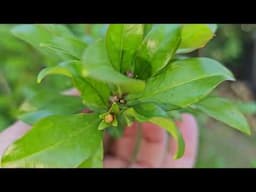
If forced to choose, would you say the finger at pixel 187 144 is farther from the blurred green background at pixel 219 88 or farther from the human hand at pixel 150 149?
the blurred green background at pixel 219 88

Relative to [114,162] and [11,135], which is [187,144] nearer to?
[114,162]

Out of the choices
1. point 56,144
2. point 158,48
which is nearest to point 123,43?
point 158,48

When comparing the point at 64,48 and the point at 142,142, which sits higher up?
the point at 64,48

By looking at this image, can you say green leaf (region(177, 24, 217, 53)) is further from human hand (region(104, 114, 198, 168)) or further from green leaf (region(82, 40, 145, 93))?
human hand (region(104, 114, 198, 168))

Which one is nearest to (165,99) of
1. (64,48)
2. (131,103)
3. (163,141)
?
(131,103)

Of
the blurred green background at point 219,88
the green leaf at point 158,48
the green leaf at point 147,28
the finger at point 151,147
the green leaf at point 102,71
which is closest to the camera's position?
the green leaf at point 102,71

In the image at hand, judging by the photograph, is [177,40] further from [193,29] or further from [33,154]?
[33,154]

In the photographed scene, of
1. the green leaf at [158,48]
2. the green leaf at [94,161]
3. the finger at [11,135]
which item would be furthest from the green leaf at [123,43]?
the finger at [11,135]
